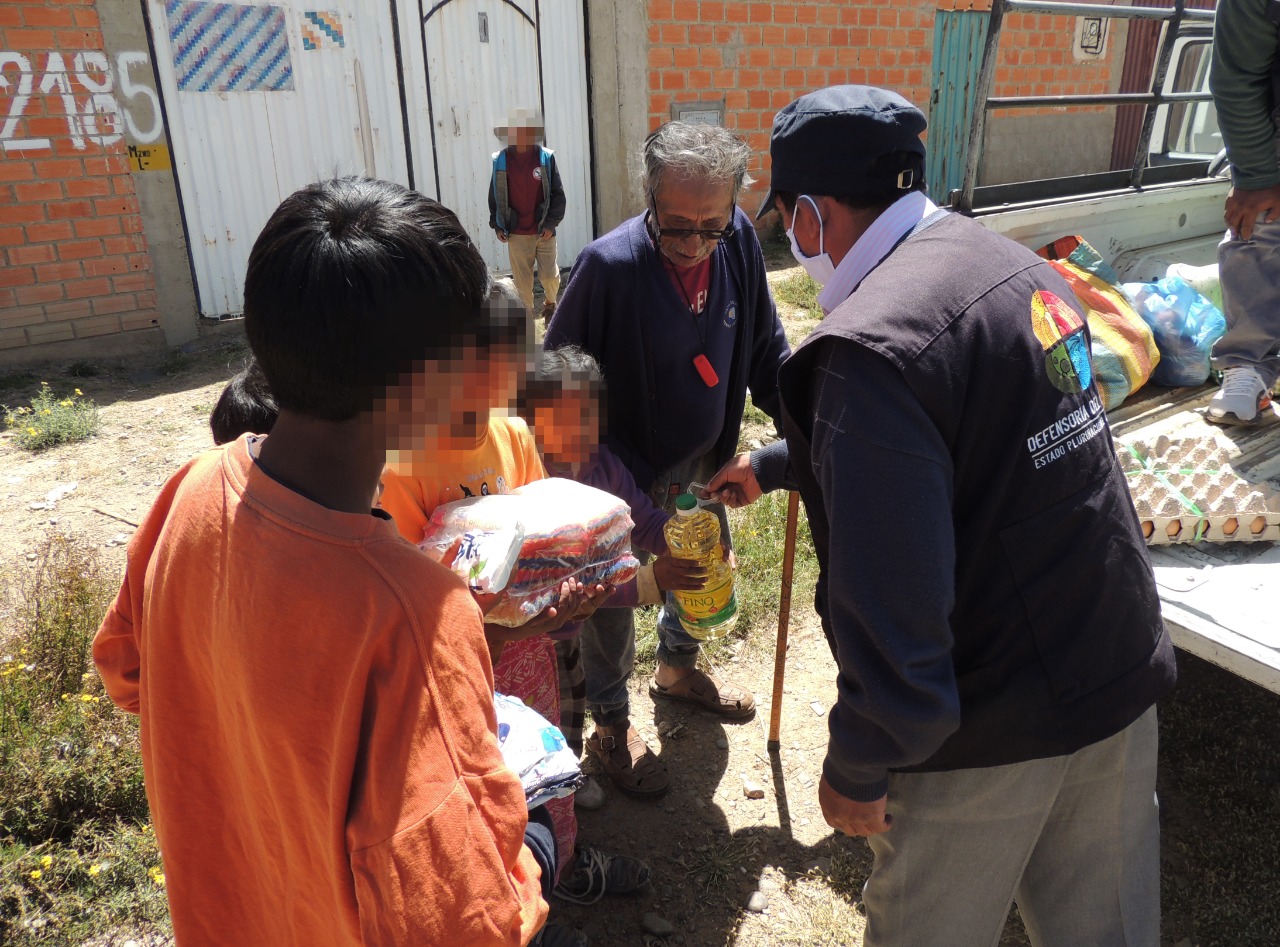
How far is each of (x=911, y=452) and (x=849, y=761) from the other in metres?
0.53

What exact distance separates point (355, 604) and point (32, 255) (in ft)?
22.3

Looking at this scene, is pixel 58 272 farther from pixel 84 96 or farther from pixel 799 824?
pixel 799 824

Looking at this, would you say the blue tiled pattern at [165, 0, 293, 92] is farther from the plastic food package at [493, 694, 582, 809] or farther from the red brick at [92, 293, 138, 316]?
the plastic food package at [493, 694, 582, 809]

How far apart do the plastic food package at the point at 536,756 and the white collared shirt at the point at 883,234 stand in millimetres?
904

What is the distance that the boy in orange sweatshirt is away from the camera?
3.14ft

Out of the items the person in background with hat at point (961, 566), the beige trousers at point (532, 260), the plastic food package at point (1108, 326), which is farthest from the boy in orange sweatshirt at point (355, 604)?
the beige trousers at point (532, 260)

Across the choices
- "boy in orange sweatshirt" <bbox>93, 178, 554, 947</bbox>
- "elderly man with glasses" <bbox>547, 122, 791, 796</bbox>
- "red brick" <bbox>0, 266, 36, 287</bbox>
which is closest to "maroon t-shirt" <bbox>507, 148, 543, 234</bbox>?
"red brick" <bbox>0, 266, 36, 287</bbox>

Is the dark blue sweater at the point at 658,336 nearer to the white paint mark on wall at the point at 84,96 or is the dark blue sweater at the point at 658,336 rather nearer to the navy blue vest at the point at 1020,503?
the navy blue vest at the point at 1020,503

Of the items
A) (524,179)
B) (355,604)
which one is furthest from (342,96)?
(355,604)

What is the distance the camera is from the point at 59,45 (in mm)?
6027

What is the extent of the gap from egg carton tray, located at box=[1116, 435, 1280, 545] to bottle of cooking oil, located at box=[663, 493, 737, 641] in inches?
42.8

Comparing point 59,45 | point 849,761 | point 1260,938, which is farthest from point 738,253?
point 59,45

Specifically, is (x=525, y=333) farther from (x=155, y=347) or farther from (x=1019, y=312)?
(x=155, y=347)

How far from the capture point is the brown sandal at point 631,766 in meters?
2.98
